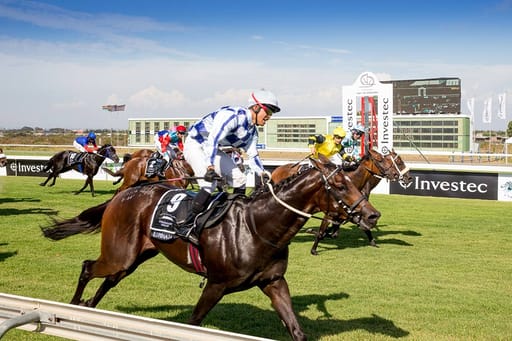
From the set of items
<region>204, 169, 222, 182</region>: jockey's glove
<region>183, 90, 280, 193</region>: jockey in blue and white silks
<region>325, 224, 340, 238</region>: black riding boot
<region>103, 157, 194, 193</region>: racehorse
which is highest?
<region>183, 90, 280, 193</region>: jockey in blue and white silks

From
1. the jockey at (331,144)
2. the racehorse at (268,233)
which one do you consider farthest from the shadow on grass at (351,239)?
the racehorse at (268,233)

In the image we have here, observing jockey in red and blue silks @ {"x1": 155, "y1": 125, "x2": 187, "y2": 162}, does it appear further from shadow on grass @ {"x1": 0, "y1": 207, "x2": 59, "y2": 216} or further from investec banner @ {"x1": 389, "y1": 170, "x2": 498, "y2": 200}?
investec banner @ {"x1": 389, "y1": 170, "x2": 498, "y2": 200}

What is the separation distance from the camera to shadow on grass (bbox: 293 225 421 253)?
36.5 ft

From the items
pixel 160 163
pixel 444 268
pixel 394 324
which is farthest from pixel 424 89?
pixel 394 324

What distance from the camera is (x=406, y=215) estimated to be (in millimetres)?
15570

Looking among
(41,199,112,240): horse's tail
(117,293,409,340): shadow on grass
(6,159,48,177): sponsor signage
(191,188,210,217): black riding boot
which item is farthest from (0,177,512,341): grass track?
(6,159,48,177): sponsor signage

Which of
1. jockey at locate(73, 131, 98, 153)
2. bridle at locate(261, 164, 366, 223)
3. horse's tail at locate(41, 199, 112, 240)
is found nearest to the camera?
bridle at locate(261, 164, 366, 223)

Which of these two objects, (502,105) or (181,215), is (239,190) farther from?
(502,105)

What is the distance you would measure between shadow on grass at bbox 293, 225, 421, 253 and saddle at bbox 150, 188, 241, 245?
18.1ft

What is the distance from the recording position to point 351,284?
7902 millimetres

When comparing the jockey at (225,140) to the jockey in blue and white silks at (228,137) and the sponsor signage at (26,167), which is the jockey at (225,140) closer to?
the jockey in blue and white silks at (228,137)

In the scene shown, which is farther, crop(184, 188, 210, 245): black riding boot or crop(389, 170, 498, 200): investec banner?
crop(389, 170, 498, 200): investec banner

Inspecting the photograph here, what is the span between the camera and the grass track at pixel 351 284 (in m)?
6.02

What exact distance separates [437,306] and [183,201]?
11.0ft
